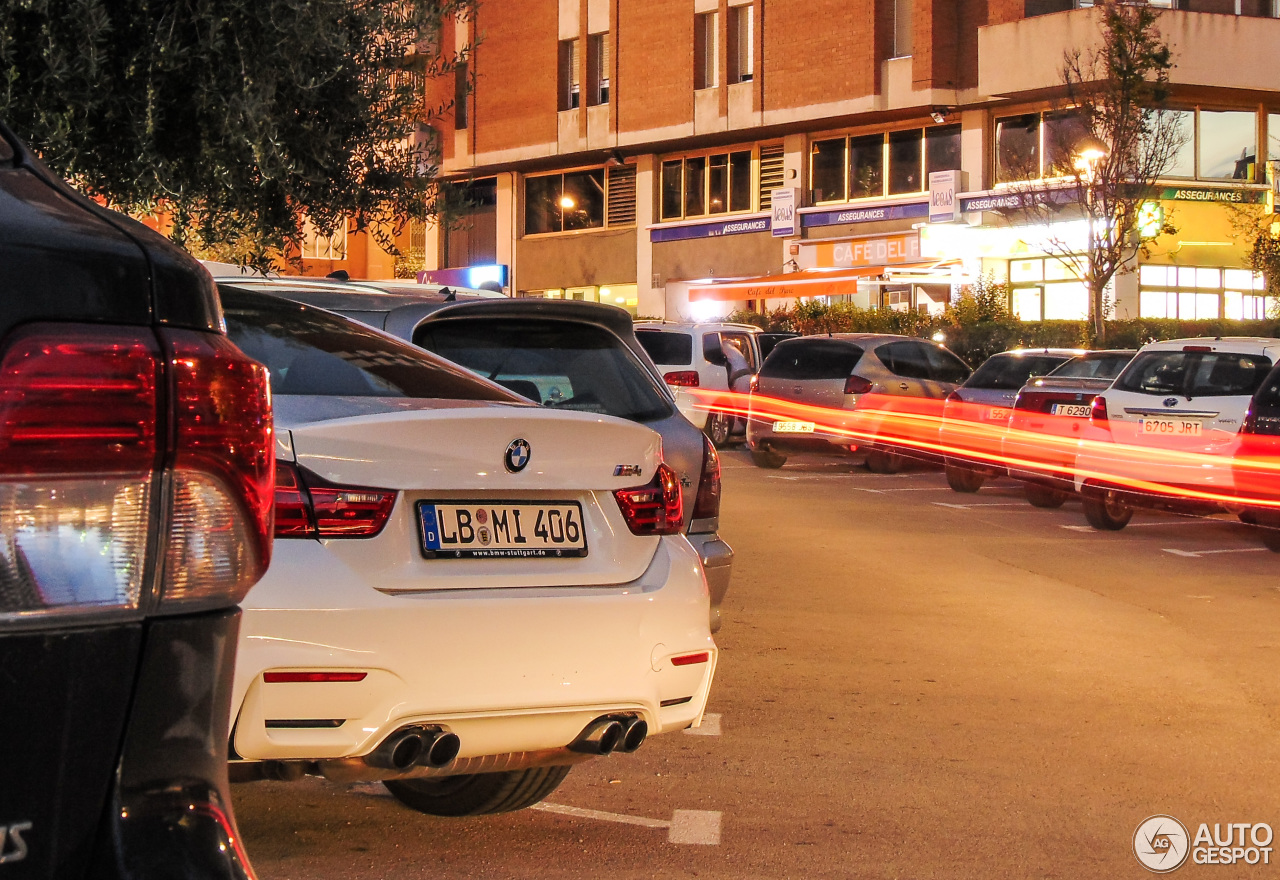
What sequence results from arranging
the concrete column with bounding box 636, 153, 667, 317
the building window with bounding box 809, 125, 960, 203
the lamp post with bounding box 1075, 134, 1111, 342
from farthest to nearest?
the concrete column with bounding box 636, 153, 667, 317 < the building window with bounding box 809, 125, 960, 203 < the lamp post with bounding box 1075, 134, 1111, 342

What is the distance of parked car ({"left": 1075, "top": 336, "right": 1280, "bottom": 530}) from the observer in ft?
48.2

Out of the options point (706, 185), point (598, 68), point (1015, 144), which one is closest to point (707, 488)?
point (1015, 144)

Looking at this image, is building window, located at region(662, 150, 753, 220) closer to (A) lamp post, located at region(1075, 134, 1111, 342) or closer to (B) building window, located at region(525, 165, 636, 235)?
(B) building window, located at region(525, 165, 636, 235)

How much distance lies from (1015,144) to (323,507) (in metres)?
36.1

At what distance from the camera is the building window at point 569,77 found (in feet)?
160

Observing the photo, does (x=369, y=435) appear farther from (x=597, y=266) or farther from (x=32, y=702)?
(x=597, y=266)

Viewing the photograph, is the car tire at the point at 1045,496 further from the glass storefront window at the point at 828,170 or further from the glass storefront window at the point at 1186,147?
the glass storefront window at the point at 828,170

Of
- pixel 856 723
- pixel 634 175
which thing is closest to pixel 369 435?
pixel 856 723

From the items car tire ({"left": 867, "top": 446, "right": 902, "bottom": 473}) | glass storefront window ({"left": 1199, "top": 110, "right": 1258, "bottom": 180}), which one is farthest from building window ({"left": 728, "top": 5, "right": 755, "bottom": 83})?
car tire ({"left": 867, "top": 446, "right": 902, "bottom": 473})

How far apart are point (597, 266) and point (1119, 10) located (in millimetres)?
21509

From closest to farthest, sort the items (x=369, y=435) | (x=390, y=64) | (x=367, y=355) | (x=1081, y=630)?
(x=369, y=435) → (x=367, y=355) → (x=1081, y=630) → (x=390, y=64)

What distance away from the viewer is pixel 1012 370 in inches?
749

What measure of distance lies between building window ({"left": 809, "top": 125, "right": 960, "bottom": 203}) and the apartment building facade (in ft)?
0.18

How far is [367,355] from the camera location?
5.06 m
